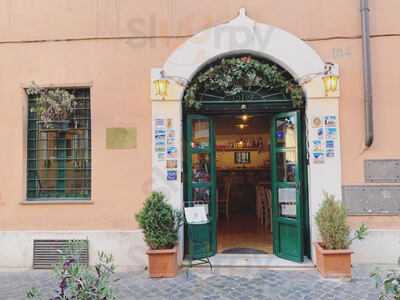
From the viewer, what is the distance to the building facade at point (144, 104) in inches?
197

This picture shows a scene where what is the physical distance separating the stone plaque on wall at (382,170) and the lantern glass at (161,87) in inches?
136

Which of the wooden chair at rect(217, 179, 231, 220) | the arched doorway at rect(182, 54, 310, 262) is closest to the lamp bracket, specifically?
the arched doorway at rect(182, 54, 310, 262)

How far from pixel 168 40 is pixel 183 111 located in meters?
1.23

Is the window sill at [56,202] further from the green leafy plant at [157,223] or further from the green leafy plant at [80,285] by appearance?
the green leafy plant at [80,285]

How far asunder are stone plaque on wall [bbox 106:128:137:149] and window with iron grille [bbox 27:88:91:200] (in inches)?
16.8

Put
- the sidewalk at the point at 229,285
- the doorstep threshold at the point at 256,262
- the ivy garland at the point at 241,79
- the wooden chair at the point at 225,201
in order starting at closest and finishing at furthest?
the sidewalk at the point at 229,285 < the doorstep threshold at the point at 256,262 < the ivy garland at the point at 241,79 < the wooden chair at the point at 225,201

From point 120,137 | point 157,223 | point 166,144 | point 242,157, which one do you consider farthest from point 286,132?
point 242,157

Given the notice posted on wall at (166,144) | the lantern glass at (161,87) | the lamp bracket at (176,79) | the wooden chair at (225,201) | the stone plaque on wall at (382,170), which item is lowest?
the wooden chair at (225,201)

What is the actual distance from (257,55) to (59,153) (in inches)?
151

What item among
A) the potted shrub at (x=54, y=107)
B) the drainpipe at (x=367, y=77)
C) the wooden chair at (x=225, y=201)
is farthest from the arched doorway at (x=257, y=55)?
the wooden chair at (x=225, y=201)

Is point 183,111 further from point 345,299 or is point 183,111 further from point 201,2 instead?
point 345,299

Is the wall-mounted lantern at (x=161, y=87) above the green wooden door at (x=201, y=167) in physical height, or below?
above

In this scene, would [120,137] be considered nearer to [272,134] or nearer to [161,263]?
[161,263]

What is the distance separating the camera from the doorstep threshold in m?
4.94
